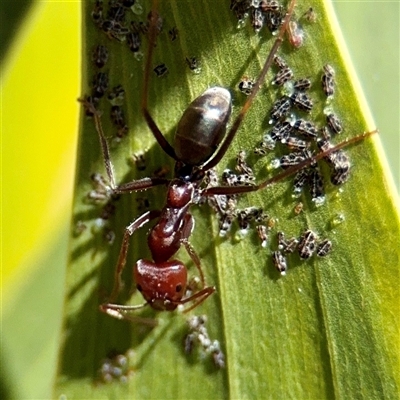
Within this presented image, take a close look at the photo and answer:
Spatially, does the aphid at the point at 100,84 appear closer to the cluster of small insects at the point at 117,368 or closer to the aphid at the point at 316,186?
the aphid at the point at 316,186

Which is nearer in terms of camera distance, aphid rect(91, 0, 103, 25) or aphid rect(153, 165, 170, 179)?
aphid rect(91, 0, 103, 25)

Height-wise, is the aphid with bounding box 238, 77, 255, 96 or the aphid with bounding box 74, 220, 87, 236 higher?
the aphid with bounding box 238, 77, 255, 96

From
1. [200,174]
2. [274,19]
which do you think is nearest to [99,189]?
[200,174]

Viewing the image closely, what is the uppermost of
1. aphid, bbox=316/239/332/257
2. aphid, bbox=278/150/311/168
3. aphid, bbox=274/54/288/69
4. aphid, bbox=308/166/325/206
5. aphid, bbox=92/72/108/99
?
aphid, bbox=92/72/108/99

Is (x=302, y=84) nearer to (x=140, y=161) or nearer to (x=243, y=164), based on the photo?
(x=243, y=164)

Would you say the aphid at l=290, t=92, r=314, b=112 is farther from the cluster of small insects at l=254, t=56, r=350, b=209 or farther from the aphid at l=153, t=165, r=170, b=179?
the aphid at l=153, t=165, r=170, b=179

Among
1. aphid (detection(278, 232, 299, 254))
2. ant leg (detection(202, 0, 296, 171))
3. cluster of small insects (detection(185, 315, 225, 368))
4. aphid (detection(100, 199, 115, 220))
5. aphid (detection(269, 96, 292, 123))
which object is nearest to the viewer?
ant leg (detection(202, 0, 296, 171))

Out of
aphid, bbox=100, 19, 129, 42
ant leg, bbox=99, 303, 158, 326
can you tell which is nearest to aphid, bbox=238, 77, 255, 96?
aphid, bbox=100, 19, 129, 42

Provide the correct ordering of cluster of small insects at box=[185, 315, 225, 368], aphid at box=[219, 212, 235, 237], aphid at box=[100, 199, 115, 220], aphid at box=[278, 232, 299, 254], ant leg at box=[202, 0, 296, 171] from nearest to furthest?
ant leg at box=[202, 0, 296, 171] < aphid at box=[278, 232, 299, 254] < aphid at box=[219, 212, 235, 237] < cluster of small insects at box=[185, 315, 225, 368] < aphid at box=[100, 199, 115, 220]
